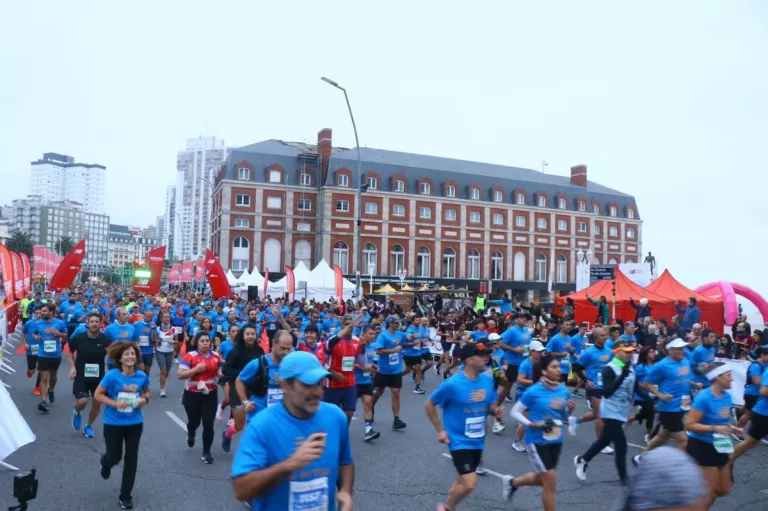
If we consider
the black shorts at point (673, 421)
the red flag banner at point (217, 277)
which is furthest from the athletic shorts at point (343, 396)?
the red flag banner at point (217, 277)

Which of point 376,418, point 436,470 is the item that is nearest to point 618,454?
point 436,470

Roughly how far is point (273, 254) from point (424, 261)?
1483cm

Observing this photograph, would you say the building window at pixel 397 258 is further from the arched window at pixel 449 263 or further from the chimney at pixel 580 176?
the chimney at pixel 580 176

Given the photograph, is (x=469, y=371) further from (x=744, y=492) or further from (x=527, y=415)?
(x=744, y=492)

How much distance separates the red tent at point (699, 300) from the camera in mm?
24125

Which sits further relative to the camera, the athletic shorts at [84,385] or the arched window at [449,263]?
the arched window at [449,263]

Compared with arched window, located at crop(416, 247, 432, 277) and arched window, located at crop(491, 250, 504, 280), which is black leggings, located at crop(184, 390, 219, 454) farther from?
arched window, located at crop(491, 250, 504, 280)

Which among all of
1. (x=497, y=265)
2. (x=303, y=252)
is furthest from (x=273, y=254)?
(x=497, y=265)

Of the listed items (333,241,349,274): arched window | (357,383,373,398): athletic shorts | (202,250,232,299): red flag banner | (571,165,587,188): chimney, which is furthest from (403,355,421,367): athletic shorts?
(571,165,587,188): chimney

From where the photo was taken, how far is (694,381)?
368 inches

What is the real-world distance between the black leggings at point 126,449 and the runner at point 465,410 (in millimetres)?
3150

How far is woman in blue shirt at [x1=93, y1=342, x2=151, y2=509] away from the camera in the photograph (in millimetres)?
6277

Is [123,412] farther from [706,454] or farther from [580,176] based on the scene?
[580,176]

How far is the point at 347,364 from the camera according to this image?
8961 millimetres
